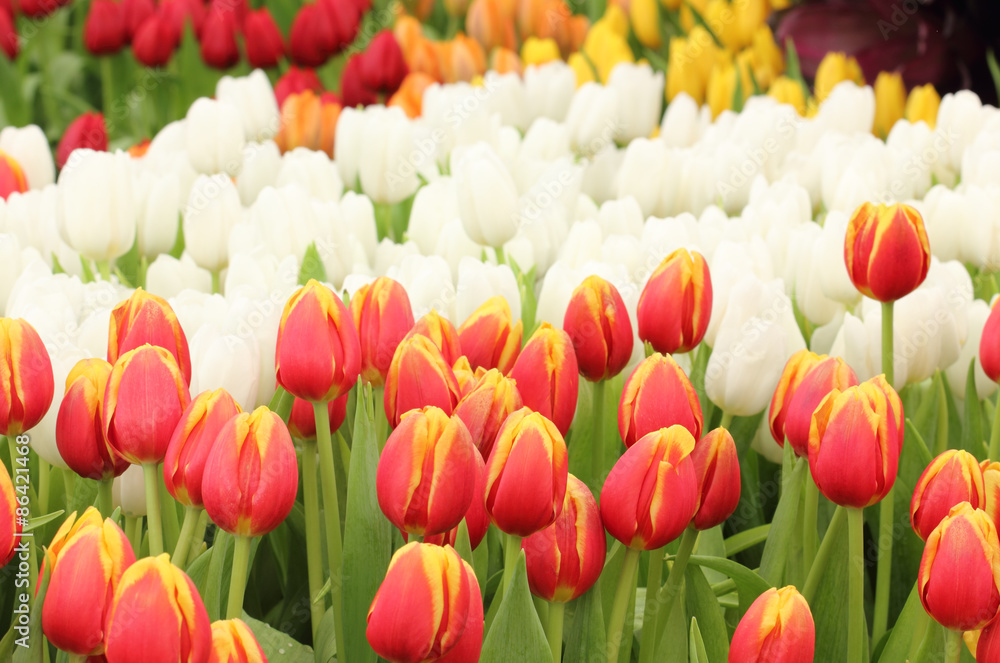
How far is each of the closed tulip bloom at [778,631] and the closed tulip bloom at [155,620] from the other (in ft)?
1.26

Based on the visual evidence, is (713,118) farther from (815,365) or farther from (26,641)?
(26,641)

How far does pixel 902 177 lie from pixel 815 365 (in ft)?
3.91

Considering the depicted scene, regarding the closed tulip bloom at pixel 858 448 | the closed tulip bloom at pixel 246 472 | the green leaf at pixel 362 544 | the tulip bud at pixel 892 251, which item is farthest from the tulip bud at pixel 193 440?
the tulip bud at pixel 892 251

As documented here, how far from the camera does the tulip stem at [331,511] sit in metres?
0.93

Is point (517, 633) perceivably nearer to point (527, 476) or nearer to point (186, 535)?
point (527, 476)

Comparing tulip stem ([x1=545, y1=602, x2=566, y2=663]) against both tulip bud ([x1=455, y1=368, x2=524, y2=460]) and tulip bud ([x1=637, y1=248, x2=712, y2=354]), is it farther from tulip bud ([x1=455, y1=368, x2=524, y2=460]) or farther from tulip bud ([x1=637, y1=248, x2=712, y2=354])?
tulip bud ([x1=637, y1=248, x2=712, y2=354])

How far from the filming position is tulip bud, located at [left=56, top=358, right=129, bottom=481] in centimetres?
87

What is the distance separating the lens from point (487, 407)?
873 mm

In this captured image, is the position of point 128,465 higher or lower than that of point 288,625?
higher

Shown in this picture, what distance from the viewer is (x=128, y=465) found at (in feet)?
2.99

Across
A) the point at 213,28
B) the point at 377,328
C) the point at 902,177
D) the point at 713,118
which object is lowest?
the point at 377,328

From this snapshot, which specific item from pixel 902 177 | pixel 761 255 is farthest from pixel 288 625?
pixel 902 177

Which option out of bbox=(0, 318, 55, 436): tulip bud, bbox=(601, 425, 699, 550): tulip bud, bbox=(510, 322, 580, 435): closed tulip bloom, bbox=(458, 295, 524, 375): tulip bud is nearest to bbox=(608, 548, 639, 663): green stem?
bbox=(601, 425, 699, 550): tulip bud

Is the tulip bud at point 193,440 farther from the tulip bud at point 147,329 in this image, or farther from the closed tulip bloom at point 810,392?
the closed tulip bloom at point 810,392
